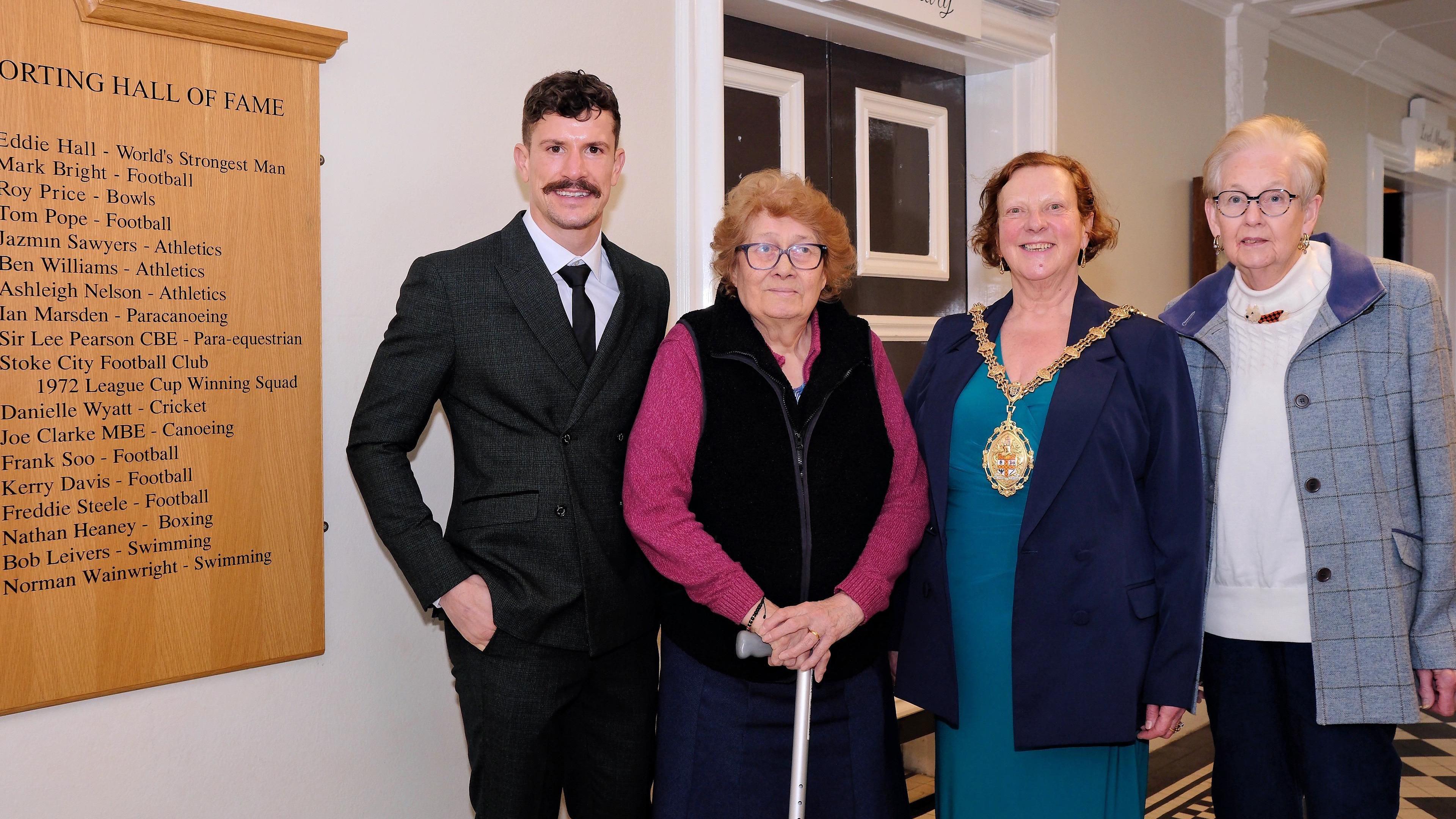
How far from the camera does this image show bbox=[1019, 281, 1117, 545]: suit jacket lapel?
181 cm

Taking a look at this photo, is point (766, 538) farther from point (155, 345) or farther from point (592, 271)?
point (155, 345)

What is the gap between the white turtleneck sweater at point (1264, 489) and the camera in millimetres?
1840

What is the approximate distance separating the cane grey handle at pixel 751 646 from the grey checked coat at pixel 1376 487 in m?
0.99

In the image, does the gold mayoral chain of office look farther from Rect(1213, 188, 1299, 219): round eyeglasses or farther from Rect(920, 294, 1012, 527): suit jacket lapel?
Rect(1213, 188, 1299, 219): round eyeglasses

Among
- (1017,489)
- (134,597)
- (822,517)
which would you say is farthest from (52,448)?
(1017,489)

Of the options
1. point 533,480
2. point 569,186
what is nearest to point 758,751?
point 533,480

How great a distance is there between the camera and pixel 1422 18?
5.45m

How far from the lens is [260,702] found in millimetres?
1914

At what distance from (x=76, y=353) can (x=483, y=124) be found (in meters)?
0.93

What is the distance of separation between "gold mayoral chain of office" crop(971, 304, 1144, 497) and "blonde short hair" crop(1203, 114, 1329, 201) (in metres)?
0.34

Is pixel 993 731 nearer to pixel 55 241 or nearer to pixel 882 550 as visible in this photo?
pixel 882 550

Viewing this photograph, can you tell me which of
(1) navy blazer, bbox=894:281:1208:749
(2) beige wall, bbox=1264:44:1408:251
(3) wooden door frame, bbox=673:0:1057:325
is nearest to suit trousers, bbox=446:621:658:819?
(1) navy blazer, bbox=894:281:1208:749

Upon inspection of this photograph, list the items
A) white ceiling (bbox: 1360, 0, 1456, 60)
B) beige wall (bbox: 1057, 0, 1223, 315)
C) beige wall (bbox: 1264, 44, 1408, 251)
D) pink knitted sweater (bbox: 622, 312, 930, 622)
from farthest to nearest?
white ceiling (bbox: 1360, 0, 1456, 60), beige wall (bbox: 1264, 44, 1408, 251), beige wall (bbox: 1057, 0, 1223, 315), pink knitted sweater (bbox: 622, 312, 930, 622)

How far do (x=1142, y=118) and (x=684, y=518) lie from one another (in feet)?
10.7
